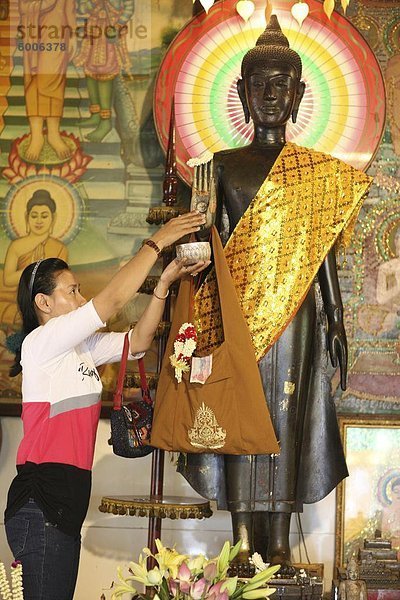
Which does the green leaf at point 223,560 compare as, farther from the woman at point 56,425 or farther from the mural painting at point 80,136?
the mural painting at point 80,136

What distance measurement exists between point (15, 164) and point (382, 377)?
6.71 feet

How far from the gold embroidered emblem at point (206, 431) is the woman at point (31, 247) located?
1585 millimetres

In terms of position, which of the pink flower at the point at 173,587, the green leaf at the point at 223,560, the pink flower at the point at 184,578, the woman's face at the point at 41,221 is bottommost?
the pink flower at the point at 173,587

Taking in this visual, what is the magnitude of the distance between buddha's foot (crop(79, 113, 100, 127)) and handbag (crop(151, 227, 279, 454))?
159cm

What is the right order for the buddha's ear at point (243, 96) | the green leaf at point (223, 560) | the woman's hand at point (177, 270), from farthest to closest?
the buddha's ear at point (243, 96)
the woman's hand at point (177, 270)
the green leaf at point (223, 560)

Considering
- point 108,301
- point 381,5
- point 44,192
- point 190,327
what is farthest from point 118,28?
point 108,301

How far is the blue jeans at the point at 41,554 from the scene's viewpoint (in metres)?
3.28

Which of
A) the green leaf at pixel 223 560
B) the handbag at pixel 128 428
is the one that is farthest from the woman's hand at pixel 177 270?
the green leaf at pixel 223 560

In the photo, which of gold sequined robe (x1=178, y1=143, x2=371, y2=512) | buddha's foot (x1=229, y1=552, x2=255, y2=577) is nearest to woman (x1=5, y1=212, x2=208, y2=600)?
gold sequined robe (x1=178, y1=143, x2=371, y2=512)

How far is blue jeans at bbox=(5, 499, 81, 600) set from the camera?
3.28 meters

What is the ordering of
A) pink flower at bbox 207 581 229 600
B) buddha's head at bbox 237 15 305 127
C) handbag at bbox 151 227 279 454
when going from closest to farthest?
pink flower at bbox 207 581 229 600, handbag at bbox 151 227 279 454, buddha's head at bbox 237 15 305 127

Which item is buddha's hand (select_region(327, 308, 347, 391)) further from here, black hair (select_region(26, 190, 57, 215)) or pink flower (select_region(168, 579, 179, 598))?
pink flower (select_region(168, 579, 179, 598))

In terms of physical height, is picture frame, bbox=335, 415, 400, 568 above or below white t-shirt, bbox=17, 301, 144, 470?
below

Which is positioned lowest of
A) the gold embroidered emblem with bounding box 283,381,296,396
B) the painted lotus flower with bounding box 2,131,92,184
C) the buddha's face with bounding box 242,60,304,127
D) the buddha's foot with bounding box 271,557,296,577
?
the buddha's foot with bounding box 271,557,296,577
